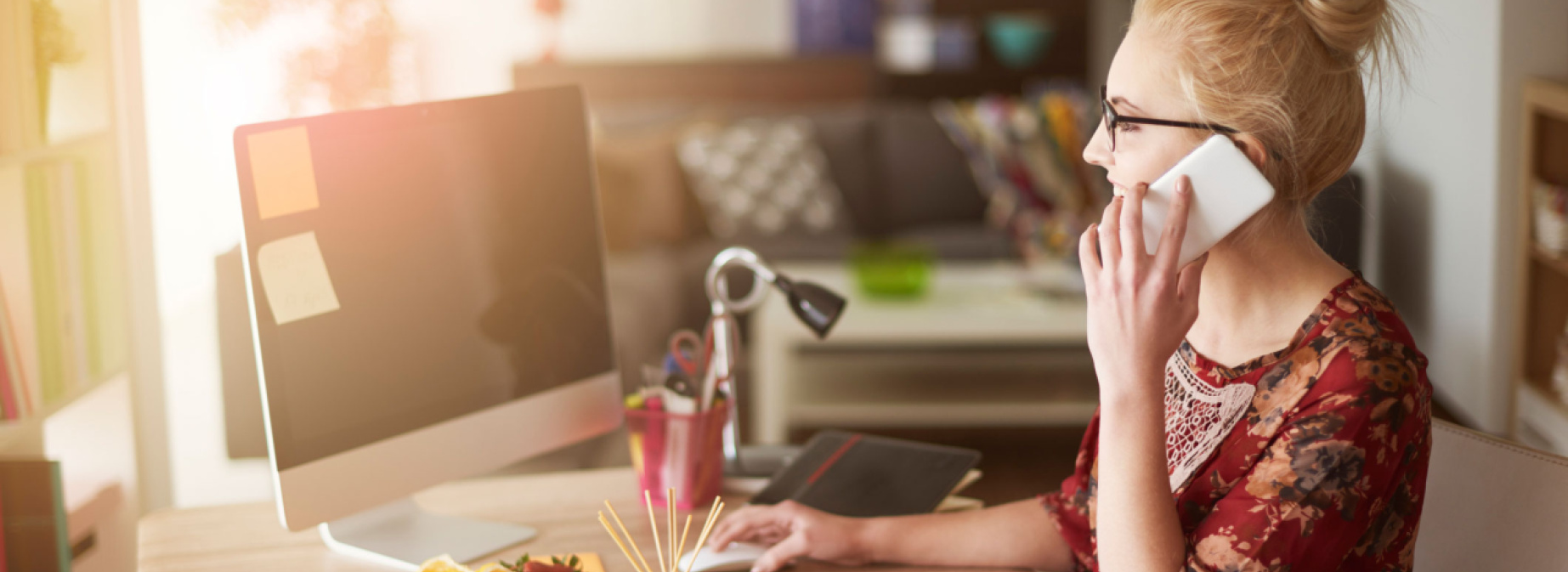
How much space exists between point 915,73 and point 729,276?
7.33 ft

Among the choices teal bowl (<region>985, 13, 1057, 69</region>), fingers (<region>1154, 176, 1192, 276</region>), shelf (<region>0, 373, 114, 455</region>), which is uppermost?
teal bowl (<region>985, 13, 1057, 69</region>)

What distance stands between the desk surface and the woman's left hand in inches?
13.2

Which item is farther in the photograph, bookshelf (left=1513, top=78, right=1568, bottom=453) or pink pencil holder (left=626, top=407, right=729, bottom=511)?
bookshelf (left=1513, top=78, right=1568, bottom=453)

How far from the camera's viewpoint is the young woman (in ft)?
2.77

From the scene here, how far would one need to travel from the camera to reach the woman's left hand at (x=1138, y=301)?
0.88 m

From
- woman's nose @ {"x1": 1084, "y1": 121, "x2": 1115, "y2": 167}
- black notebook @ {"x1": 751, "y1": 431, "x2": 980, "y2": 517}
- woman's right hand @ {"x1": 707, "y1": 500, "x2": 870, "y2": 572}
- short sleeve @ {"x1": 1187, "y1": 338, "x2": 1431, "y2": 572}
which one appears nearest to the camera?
short sleeve @ {"x1": 1187, "y1": 338, "x2": 1431, "y2": 572}

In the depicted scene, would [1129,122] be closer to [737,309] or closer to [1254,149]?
[1254,149]

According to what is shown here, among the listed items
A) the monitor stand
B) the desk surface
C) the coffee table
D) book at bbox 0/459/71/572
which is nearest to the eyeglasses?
the desk surface

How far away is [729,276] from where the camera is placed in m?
3.62

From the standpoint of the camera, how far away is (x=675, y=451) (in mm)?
1225

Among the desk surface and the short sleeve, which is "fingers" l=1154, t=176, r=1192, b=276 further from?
the desk surface

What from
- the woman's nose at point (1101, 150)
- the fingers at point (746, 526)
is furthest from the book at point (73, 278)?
the woman's nose at point (1101, 150)

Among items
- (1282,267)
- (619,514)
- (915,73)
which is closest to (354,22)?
(915,73)

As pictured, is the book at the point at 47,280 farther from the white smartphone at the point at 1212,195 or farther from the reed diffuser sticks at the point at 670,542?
the white smartphone at the point at 1212,195
